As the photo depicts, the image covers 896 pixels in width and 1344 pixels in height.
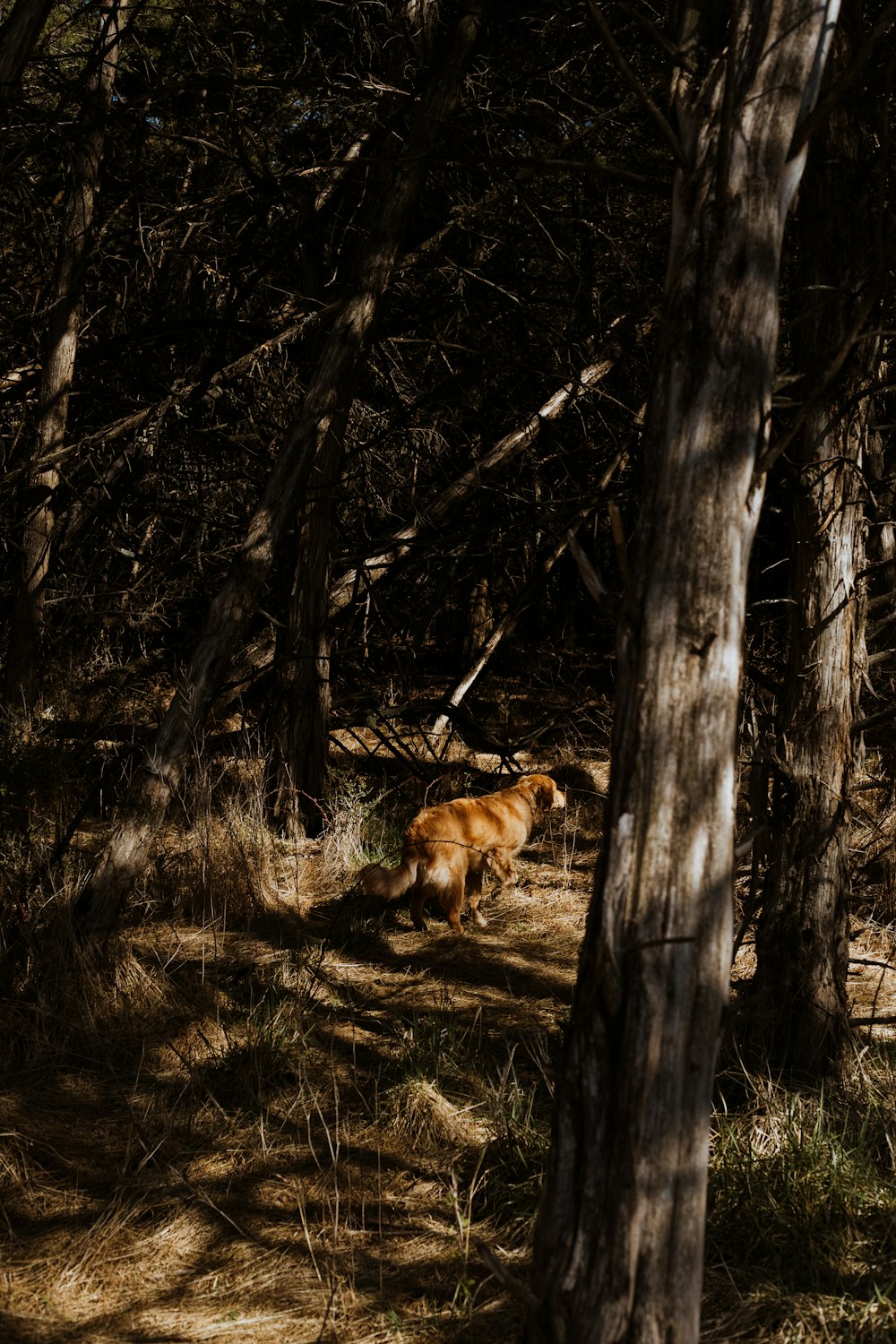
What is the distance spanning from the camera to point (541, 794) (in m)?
8.13

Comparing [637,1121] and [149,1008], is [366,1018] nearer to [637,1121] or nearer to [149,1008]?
[149,1008]

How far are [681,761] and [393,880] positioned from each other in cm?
405

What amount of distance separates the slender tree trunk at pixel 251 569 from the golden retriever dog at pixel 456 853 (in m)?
1.32

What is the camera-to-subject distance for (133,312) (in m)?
11.4

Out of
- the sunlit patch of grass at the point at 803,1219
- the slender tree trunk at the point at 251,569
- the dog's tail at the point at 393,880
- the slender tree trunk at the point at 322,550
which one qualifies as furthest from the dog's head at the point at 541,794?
the sunlit patch of grass at the point at 803,1219

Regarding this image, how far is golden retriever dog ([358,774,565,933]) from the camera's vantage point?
704cm

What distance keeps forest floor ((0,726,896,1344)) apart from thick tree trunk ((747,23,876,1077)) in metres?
0.51

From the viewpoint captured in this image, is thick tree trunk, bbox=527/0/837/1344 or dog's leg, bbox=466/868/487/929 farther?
dog's leg, bbox=466/868/487/929

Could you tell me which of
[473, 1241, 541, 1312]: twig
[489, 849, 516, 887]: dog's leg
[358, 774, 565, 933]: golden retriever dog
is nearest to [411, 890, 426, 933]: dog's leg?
[358, 774, 565, 933]: golden retriever dog

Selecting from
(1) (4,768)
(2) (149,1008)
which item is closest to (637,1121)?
(2) (149,1008)

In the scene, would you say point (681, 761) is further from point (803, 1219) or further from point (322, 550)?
point (322, 550)

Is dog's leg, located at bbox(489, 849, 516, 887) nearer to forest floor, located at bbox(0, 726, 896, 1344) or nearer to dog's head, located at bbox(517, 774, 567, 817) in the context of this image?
forest floor, located at bbox(0, 726, 896, 1344)

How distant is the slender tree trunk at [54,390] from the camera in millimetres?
9742

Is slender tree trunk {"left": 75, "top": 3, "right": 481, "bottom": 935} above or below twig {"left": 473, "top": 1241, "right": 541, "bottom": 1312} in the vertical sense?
above
